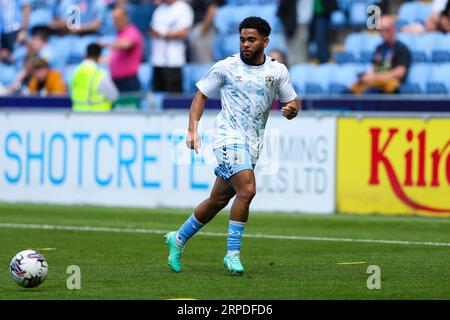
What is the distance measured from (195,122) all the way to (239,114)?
1.42 feet

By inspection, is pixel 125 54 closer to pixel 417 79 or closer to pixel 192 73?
pixel 192 73

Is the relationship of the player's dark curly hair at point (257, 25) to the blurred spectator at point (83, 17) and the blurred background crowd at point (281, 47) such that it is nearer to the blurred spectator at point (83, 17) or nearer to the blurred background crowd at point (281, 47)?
the blurred background crowd at point (281, 47)

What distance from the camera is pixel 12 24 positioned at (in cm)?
2919

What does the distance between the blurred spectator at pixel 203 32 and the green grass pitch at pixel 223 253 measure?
5.78 m

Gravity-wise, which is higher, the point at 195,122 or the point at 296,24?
the point at 296,24

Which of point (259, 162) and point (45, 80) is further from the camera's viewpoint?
point (45, 80)

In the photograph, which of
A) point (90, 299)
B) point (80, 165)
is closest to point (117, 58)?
point (80, 165)

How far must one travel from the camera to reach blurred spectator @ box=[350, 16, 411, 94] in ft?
66.9

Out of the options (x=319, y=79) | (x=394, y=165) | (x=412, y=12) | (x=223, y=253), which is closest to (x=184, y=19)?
(x=319, y=79)

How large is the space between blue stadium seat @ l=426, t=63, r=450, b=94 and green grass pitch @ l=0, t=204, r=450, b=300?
399 centimetres

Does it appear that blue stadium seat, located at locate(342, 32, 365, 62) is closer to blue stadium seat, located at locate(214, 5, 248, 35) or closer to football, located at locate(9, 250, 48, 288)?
blue stadium seat, located at locate(214, 5, 248, 35)

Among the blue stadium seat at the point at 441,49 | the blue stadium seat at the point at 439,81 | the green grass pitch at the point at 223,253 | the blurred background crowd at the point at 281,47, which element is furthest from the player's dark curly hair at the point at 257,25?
the blue stadium seat at the point at 441,49

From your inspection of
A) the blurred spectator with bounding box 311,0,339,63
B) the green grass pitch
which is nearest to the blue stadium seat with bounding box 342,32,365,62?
the blurred spectator with bounding box 311,0,339,63

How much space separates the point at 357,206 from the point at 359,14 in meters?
6.48
